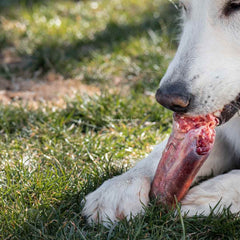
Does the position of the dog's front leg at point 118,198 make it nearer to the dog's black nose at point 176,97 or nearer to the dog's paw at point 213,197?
the dog's paw at point 213,197

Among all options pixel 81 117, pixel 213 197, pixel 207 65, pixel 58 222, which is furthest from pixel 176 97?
pixel 81 117

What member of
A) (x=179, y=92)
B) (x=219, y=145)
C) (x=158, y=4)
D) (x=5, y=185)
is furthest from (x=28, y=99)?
(x=158, y=4)

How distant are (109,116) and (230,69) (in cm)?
161

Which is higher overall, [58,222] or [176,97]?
[176,97]

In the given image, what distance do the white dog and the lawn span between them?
0.10m

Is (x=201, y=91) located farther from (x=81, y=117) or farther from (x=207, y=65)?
(x=81, y=117)

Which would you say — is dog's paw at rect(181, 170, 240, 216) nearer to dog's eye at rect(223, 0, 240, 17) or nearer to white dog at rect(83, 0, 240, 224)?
white dog at rect(83, 0, 240, 224)

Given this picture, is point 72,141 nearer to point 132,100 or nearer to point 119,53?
point 132,100

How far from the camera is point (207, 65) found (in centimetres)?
249

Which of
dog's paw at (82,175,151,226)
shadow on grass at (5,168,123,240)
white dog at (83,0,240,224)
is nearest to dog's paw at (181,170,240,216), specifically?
white dog at (83,0,240,224)

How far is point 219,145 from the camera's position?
306cm

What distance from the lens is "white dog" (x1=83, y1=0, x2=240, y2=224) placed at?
8.05 ft

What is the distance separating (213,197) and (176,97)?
58 cm

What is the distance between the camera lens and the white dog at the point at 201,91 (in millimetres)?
2453
